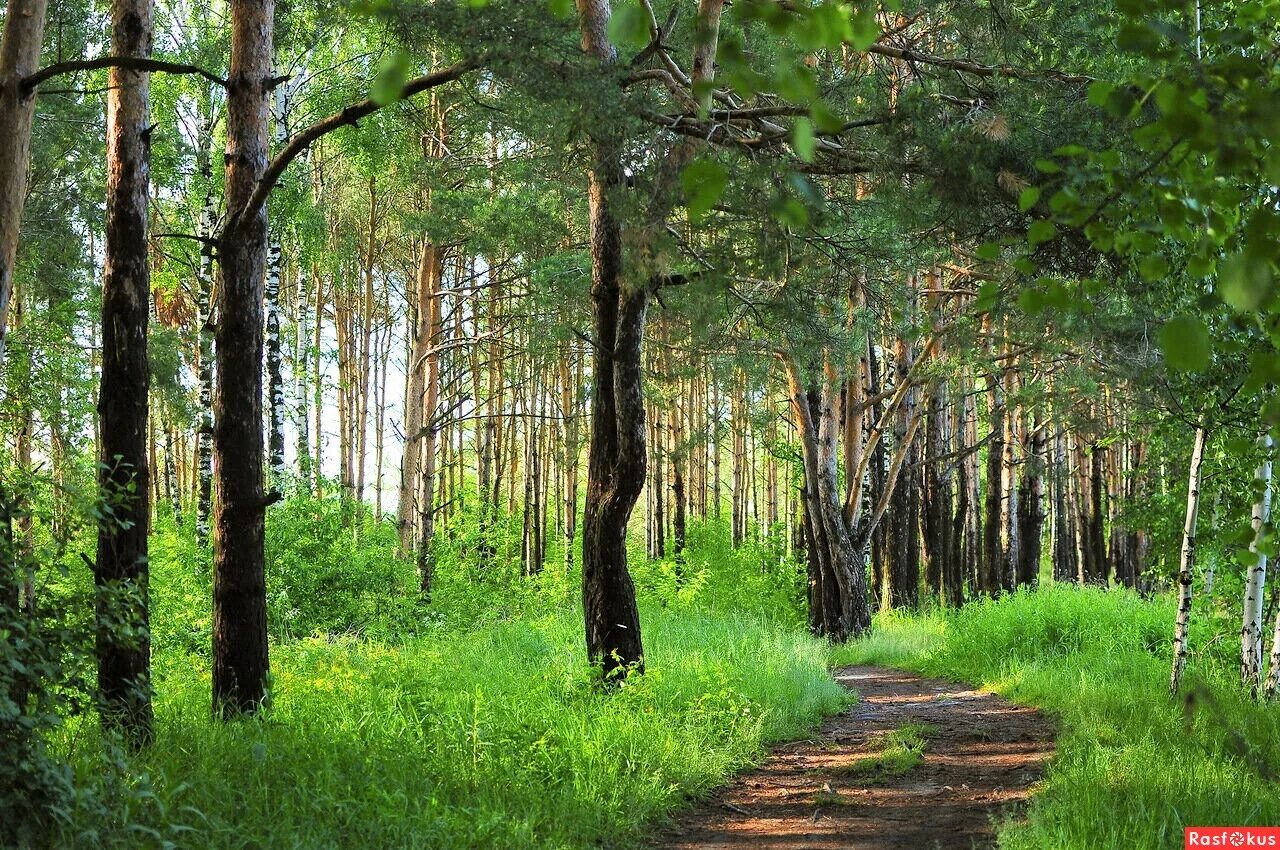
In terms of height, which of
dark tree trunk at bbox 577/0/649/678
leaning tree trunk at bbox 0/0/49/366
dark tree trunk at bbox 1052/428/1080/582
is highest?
leaning tree trunk at bbox 0/0/49/366

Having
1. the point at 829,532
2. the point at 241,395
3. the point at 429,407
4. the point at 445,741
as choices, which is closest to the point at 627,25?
the point at 445,741

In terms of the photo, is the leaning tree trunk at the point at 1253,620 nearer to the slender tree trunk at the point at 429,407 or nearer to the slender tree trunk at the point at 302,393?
the slender tree trunk at the point at 429,407

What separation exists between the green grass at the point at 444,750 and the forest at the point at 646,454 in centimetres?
4

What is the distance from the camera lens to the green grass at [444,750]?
4.93m

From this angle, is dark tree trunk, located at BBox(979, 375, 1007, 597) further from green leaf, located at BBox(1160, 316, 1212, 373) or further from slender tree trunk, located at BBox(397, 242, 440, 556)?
green leaf, located at BBox(1160, 316, 1212, 373)

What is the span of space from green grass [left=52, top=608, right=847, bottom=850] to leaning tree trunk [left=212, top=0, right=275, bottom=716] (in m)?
0.49

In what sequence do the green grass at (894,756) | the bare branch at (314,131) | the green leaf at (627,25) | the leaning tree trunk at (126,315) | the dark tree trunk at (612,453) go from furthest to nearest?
the dark tree trunk at (612,453) < the green grass at (894,756) < the leaning tree trunk at (126,315) < the bare branch at (314,131) < the green leaf at (627,25)

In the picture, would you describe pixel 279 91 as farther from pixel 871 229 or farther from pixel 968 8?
pixel 968 8

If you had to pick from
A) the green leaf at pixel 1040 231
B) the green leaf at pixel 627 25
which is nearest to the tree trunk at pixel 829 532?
the green leaf at pixel 1040 231

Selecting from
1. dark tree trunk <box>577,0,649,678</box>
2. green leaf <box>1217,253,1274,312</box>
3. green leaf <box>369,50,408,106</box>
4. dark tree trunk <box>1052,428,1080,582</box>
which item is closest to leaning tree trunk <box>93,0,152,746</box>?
dark tree trunk <box>577,0,649,678</box>

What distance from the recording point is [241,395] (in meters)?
7.31

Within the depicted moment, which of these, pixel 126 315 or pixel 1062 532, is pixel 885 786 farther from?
pixel 1062 532

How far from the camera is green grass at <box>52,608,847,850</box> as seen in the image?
16.2 ft

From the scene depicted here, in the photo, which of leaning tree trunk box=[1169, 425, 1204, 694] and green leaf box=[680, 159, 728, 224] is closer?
green leaf box=[680, 159, 728, 224]
